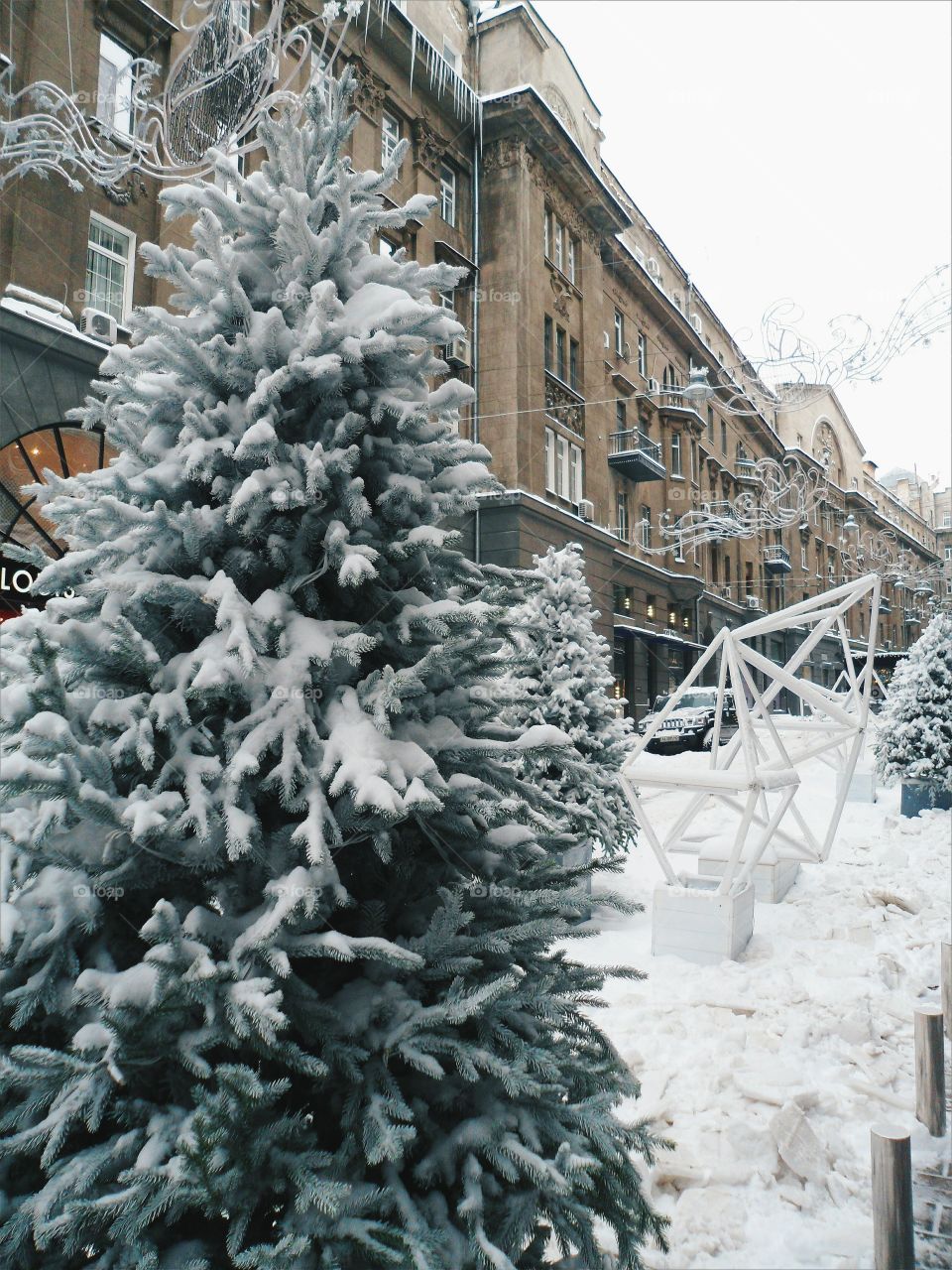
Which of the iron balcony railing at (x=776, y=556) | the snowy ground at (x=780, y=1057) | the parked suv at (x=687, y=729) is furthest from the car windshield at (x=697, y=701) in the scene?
the iron balcony railing at (x=776, y=556)

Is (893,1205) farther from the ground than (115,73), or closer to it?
closer to it

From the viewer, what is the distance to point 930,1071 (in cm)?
479

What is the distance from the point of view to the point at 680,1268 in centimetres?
361

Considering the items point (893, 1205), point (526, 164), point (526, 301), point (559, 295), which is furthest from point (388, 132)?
point (893, 1205)

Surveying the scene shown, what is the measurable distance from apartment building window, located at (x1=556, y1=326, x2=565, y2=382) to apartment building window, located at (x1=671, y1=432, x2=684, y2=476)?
9293 mm

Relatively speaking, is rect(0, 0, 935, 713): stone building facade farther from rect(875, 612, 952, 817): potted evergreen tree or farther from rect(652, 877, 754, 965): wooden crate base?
rect(652, 877, 754, 965): wooden crate base

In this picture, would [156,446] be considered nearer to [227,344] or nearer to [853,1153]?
[227,344]

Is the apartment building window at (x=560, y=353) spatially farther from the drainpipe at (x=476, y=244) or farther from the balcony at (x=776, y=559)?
the balcony at (x=776, y=559)

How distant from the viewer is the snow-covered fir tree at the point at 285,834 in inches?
81.5

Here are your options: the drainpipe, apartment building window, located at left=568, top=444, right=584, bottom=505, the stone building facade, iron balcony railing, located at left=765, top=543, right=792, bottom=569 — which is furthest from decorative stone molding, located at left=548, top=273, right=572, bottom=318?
iron balcony railing, located at left=765, top=543, right=792, bottom=569

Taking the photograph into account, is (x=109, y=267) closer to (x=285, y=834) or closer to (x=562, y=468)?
(x=285, y=834)

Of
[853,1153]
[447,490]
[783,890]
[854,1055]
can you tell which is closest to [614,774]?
[783,890]

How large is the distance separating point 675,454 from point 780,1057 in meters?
30.3

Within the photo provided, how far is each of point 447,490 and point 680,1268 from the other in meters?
3.59
